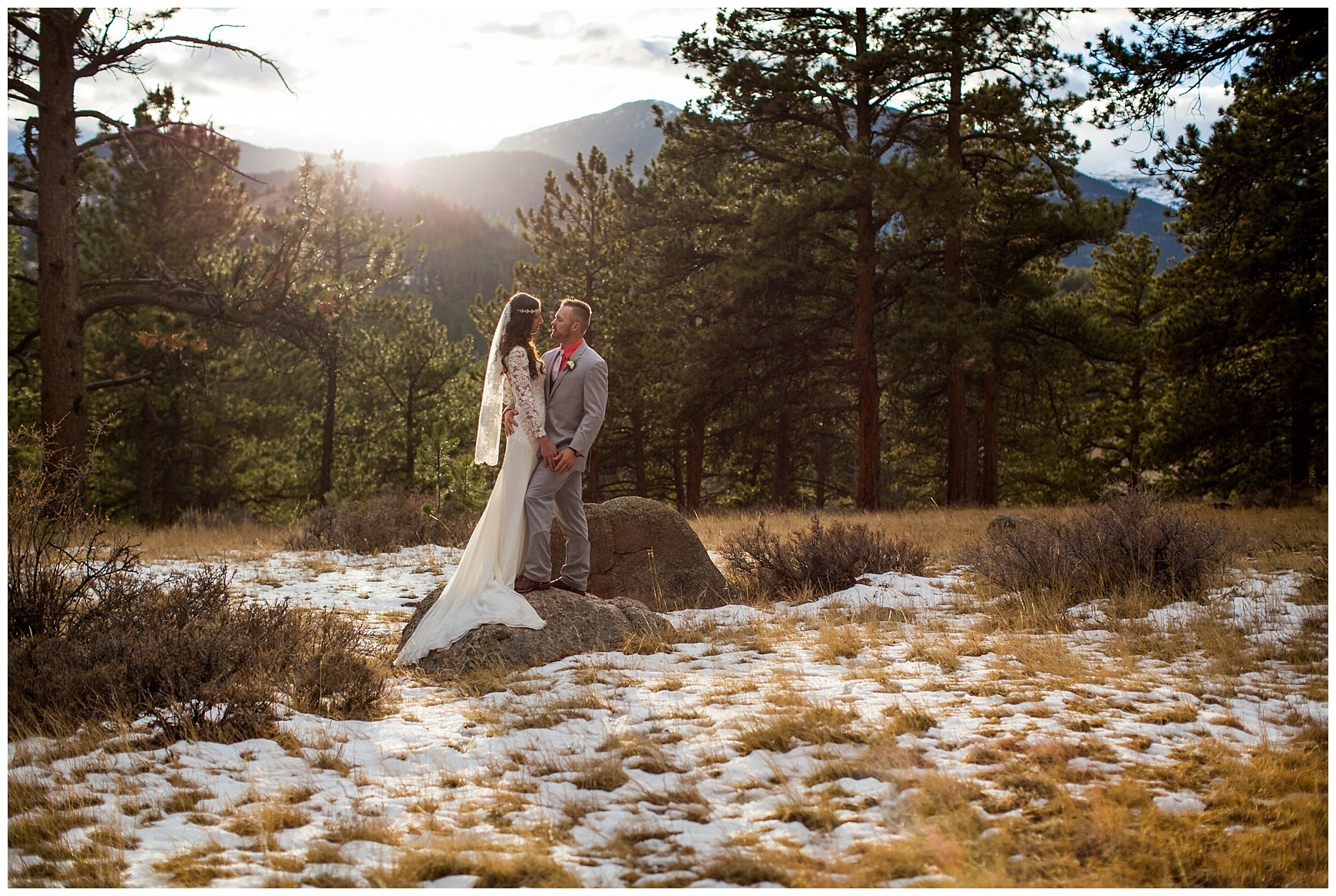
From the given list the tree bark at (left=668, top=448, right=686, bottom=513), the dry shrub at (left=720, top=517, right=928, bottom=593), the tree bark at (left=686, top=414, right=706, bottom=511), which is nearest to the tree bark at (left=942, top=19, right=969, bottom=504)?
the tree bark at (left=686, top=414, right=706, bottom=511)

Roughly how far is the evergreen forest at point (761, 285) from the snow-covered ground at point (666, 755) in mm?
6176

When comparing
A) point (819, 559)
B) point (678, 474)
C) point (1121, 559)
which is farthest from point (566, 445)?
point (678, 474)

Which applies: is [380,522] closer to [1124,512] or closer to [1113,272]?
[1124,512]

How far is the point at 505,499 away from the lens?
242 inches

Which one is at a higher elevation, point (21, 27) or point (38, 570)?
point (21, 27)

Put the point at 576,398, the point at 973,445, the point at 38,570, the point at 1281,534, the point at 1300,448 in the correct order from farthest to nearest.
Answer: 1. the point at 973,445
2. the point at 1300,448
3. the point at 1281,534
4. the point at 576,398
5. the point at 38,570

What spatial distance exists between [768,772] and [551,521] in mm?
3127

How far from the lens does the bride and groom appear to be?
605 cm

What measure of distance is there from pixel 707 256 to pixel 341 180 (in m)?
11.3

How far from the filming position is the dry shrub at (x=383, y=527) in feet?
39.9

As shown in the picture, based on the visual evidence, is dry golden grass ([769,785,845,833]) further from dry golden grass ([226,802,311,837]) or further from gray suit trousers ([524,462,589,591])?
gray suit trousers ([524,462,589,591])

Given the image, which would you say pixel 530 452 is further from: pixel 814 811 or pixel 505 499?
pixel 814 811

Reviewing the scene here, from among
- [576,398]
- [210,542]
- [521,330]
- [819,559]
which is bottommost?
[210,542]

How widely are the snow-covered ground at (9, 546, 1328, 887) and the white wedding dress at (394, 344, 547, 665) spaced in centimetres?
43
